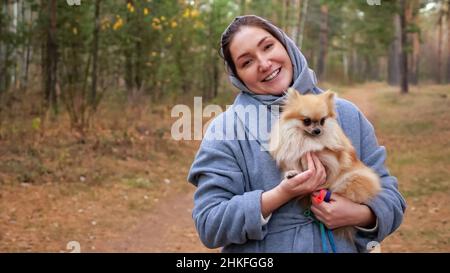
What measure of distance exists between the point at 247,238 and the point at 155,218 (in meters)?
6.78

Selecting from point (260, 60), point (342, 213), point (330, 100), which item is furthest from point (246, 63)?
point (342, 213)

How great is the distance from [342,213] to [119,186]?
826cm

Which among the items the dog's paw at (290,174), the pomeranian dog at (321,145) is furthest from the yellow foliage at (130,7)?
the dog's paw at (290,174)

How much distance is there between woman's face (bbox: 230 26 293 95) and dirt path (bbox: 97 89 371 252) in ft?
16.0

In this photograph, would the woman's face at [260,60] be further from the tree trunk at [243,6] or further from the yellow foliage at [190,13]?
the tree trunk at [243,6]

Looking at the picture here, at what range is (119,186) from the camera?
1005cm

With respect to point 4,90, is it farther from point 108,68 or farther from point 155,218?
point 155,218

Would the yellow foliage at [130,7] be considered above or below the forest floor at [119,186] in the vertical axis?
above

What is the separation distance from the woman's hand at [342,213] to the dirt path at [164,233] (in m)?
4.88

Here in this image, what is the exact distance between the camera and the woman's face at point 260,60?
2.49m

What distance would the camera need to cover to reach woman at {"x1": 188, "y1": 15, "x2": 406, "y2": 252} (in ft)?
7.31

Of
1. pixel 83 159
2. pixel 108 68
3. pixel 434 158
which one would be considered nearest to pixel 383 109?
pixel 434 158

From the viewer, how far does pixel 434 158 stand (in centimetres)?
1258

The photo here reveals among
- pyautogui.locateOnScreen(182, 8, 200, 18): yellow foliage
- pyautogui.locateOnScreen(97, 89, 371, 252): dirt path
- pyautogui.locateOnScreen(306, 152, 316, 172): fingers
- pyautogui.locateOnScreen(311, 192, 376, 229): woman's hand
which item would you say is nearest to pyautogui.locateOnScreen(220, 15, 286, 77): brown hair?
pyautogui.locateOnScreen(306, 152, 316, 172): fingers
